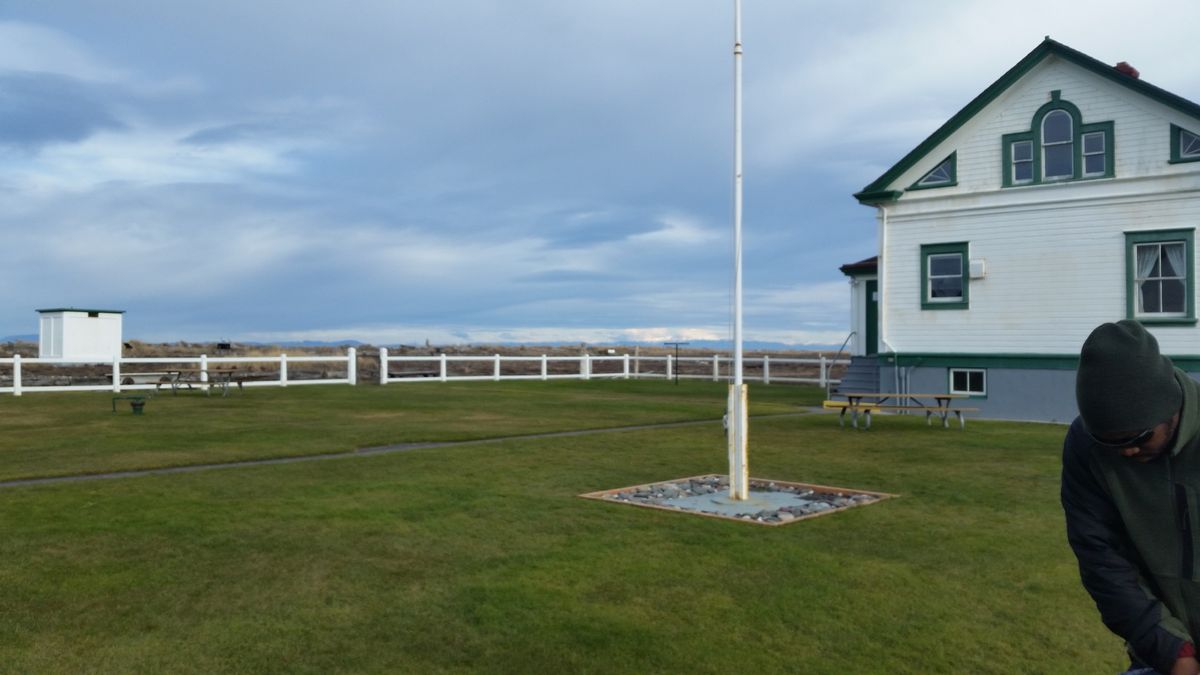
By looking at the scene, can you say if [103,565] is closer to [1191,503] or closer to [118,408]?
[1191,503]

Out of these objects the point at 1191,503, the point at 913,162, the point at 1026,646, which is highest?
the point at 913,162

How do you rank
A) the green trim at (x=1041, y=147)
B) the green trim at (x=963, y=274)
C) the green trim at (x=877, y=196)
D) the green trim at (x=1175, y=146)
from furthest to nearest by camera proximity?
the green trim at (x=877, y=196) < the green trim at (x=963, y=274) < the green trim at (x=1041, y=147) < the green trim at (x=1175, y=146)

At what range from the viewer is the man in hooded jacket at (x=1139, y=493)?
2.48 m

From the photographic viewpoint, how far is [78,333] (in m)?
32.2

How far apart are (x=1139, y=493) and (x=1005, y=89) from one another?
854 inches

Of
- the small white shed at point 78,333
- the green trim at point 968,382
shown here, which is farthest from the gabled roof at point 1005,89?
the small white shed at point 78,333

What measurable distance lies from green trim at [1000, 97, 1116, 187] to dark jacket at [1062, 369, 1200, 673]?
20.9 metres

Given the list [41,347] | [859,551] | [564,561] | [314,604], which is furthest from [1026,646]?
[41,347]

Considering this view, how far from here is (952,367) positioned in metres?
23.0

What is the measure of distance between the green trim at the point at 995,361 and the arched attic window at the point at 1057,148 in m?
3.90

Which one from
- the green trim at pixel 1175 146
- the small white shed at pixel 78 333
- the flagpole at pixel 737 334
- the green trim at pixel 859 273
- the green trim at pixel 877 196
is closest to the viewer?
the flagpole at pixel 737 334

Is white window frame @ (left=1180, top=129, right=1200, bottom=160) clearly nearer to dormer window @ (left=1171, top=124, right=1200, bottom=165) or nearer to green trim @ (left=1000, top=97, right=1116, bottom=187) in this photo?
dormer window @ (left=1171, top=124, right=1200, bottom=165)

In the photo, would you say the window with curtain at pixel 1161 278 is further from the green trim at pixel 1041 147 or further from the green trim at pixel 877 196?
the green trim at pixel 877 196

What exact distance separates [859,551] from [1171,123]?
56.0 feet
